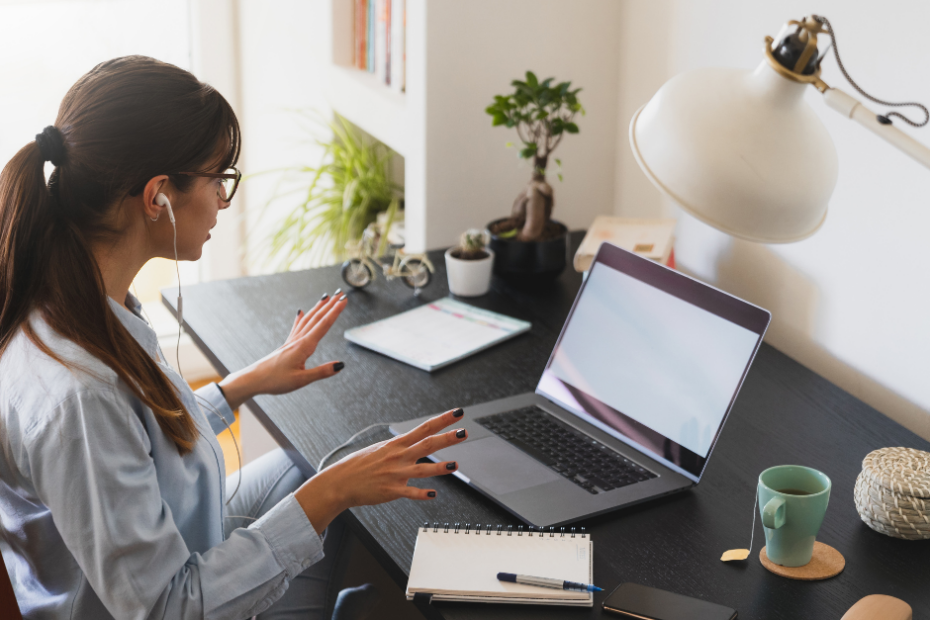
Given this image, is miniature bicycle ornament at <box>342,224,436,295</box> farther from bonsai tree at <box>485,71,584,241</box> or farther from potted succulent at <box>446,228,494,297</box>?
bonsai tree at <box>485,71,584,241</box>

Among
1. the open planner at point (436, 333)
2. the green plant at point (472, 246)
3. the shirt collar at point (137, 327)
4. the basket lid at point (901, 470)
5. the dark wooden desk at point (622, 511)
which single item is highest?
the shirt collar at point (137, 327)

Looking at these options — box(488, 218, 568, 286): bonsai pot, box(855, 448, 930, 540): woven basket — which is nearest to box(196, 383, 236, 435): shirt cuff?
box(488, 218, 568, 286): bonsai pot

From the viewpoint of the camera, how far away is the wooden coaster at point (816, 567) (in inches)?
36.9

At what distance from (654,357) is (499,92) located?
83 cm

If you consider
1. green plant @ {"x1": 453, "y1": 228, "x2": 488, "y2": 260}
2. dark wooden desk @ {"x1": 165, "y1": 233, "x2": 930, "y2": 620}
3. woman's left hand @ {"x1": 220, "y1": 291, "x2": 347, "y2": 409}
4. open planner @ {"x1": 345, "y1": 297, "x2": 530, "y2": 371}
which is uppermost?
green plant @ {"x1": 453, "y1": 228, "x2": 488, "y2": 260}

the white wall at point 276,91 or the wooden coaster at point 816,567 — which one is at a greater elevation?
the white wall at point 276,91

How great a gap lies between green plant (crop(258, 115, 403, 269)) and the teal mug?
1.42 metres

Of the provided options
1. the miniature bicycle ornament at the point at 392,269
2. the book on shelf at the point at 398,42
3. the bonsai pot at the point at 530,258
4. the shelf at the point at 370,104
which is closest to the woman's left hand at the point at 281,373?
the miniature bicycle ornament at the point at 392,269

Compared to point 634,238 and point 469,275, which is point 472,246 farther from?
point 634,238

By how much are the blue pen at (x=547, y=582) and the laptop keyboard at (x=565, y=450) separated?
187mm

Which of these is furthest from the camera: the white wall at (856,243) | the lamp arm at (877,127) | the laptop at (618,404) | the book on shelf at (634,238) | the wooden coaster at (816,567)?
the book on shelf at (634,238)

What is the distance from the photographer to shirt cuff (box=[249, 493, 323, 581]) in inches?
37.9

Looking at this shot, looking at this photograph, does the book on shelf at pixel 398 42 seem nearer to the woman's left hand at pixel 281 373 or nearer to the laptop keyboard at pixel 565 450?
the woman's left hand at pixel 281 373

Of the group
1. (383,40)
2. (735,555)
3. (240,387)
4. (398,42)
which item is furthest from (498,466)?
(383,40)
